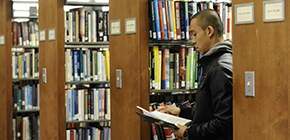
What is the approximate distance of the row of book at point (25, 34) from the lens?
19.4ft

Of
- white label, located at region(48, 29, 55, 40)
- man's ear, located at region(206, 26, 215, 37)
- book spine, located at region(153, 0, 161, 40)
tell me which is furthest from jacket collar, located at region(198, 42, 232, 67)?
white label, located at region(48, 29, 55, 40)

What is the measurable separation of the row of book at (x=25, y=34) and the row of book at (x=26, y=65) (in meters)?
0.14

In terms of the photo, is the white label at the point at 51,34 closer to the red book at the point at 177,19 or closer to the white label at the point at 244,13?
the red book at the point at 177,19

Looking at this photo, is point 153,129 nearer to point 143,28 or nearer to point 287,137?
point 143,28

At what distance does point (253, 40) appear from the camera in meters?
2.19

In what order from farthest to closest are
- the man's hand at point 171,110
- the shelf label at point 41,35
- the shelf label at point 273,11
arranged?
the shelf label at point 41,35 < the man's hand at point 171,110 < the shelf label at point 273,11

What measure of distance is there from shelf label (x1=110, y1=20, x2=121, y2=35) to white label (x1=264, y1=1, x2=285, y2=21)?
5.66ft

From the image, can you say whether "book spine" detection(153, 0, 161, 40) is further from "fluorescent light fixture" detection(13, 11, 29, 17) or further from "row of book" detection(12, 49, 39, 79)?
"fluorescent light fixture" detection(13, 11, 29, 17)

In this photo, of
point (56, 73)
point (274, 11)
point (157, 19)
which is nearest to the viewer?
point (274, 11)

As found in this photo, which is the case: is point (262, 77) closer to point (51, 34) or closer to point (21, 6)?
point (51, 34)

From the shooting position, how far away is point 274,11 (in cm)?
209

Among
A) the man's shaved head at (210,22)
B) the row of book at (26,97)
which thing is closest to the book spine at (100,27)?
the row of book at (26,97)

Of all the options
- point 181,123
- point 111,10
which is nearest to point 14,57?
point 111,10

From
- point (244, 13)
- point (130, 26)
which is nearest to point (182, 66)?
point (130, 26)
